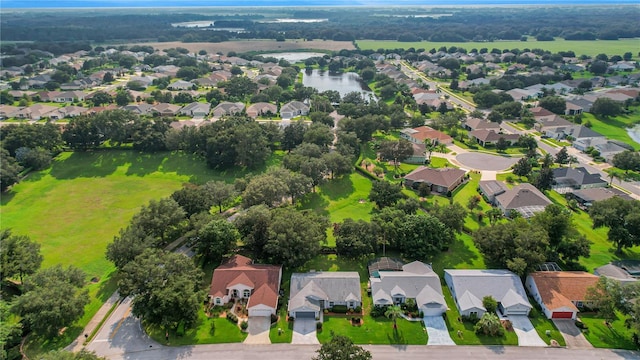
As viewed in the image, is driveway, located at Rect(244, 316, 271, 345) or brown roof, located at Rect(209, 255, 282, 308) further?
brown roof, located at Rect(209, 255, 282, 308)

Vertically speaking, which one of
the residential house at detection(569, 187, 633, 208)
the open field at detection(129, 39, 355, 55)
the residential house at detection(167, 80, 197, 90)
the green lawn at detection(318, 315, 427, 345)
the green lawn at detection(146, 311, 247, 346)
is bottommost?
the green lawn at detection(146, 311, 247, 346)

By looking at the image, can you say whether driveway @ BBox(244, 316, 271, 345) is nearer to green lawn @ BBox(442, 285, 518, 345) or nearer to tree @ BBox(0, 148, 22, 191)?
green lawn @ BBox(442, 285, 518, 345)

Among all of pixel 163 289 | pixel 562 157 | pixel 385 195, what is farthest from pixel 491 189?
pixel 163 289

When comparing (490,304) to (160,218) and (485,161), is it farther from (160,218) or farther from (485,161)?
(485,161)

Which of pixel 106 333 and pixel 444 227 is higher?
pixel 444 227

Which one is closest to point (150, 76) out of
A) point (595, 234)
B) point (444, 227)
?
point (444, 227)

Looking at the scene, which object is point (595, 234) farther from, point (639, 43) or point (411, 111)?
point (639, 43)

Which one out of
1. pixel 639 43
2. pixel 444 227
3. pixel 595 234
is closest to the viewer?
pixel 444 227

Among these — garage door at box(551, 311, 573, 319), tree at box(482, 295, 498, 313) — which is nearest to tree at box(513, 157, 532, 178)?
garage door at box(551, 311, 573, 319)
